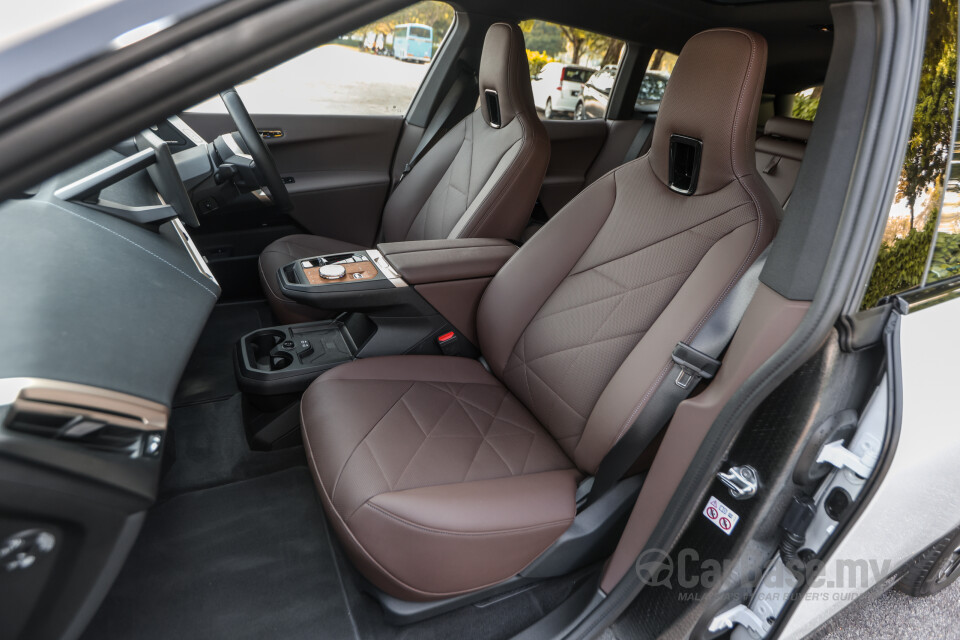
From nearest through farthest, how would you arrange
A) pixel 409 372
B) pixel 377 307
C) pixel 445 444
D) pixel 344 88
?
pixel 445 444, pixel 409 372, pixel 377 307, pixel 344 88

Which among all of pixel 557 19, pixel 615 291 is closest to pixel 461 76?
pixel 557 19

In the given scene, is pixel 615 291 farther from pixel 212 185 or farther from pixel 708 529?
pixel 212 185

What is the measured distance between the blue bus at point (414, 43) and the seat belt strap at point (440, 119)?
0.19 meters

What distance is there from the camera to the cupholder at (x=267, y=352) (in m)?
1.68

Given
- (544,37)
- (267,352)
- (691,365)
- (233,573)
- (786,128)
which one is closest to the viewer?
(691,365)

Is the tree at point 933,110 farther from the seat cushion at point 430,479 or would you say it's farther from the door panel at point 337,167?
the door panel at point 337,167

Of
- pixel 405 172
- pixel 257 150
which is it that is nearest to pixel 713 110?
pixel 257 150

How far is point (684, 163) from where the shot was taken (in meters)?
1.30

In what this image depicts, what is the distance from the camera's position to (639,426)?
3.81ft

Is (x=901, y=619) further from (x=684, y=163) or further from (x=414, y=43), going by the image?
(x=414, y=43)

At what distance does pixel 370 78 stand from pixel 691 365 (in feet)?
7.44

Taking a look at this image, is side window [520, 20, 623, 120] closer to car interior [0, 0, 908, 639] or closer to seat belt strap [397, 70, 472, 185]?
seat belt strap [397, 70, 472, 185]

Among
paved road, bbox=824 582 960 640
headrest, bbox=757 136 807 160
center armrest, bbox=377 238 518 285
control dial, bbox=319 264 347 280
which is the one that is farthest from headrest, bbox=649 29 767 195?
headrest, bbox=757 136 807 160

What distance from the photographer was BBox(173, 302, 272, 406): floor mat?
201 cm
